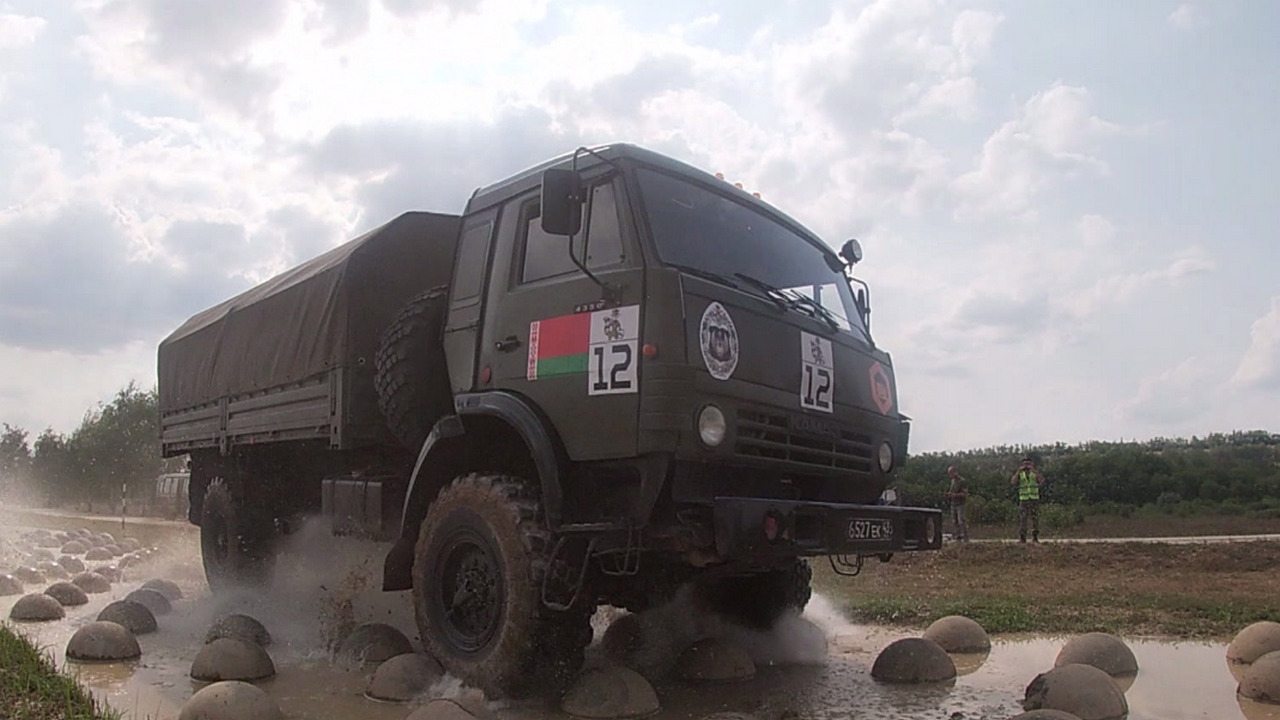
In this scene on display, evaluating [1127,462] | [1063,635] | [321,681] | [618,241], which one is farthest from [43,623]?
[1127,462]

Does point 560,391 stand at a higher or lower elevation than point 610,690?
higher

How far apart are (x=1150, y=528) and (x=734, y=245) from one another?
22.0m

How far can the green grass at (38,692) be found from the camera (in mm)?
4766

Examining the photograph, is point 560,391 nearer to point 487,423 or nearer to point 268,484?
point 487,423

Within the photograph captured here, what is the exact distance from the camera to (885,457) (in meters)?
6.13

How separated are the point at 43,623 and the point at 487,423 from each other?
5459 mm

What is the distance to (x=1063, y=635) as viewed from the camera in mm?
7809

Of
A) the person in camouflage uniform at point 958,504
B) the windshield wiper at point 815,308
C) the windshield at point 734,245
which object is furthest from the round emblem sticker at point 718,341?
the person in camouflage uniform at point 958,504

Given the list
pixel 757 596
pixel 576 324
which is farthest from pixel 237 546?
pixel 576 324

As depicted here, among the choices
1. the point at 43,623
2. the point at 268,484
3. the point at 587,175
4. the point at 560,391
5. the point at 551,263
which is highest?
the point at 587,175

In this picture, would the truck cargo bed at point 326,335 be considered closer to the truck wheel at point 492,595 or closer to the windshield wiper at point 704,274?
the truck wheel at point 492,595

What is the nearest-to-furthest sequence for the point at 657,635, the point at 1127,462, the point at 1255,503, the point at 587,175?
the point at 587,175, the point at 657,635, the point at 1255,503, the point at 1127,462

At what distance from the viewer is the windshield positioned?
5.37 metres

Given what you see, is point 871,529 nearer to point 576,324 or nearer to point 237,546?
point 576,324
